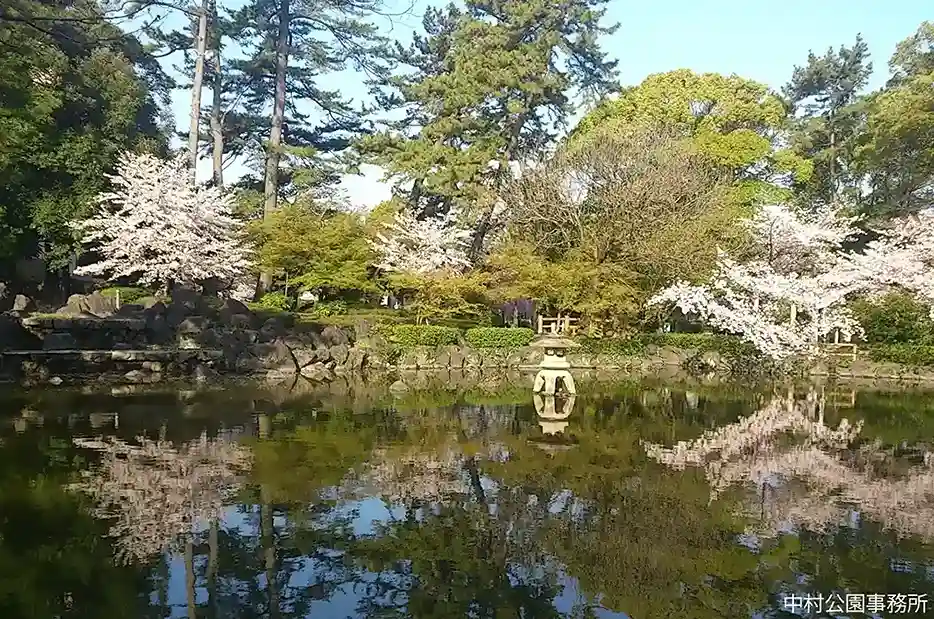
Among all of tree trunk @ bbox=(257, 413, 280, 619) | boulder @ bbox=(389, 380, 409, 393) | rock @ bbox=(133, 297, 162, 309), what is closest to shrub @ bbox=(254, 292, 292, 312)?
rock @ bbox=(133, 297, 162, 309)

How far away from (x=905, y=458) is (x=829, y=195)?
88.0 ft

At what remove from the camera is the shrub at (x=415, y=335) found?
65.3 ft

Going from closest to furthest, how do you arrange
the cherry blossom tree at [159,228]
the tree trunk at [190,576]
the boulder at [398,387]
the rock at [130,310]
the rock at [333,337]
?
the tree trunk at [190,576] < the boulder at [398,387] < the rock at [130,310] < the rock at [333,337] < the cherry blossom tree at [159,228]

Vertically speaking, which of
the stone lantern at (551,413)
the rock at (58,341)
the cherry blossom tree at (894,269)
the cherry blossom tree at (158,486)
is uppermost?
the cherry blossom tree at (894,269)

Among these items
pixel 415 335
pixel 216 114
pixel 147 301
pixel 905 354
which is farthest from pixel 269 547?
pixel 216 114

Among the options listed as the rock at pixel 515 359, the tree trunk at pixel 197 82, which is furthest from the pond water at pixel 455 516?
the tree trunk at pixel 197 82

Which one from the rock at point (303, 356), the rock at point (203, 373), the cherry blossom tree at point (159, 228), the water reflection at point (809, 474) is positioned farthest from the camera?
the cherry blossom tree at point (159, 228)

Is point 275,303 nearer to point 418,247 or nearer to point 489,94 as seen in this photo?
point 418,247

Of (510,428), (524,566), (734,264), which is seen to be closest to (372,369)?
(510,428)

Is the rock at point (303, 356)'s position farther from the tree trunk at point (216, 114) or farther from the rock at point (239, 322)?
the tree trunk at point (216, 114)

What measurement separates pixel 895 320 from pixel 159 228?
2028 centimetres

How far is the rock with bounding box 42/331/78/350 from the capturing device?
1603cm

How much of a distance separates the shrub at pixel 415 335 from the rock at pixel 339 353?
1644 millimetres

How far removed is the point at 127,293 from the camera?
2178 centimetres
